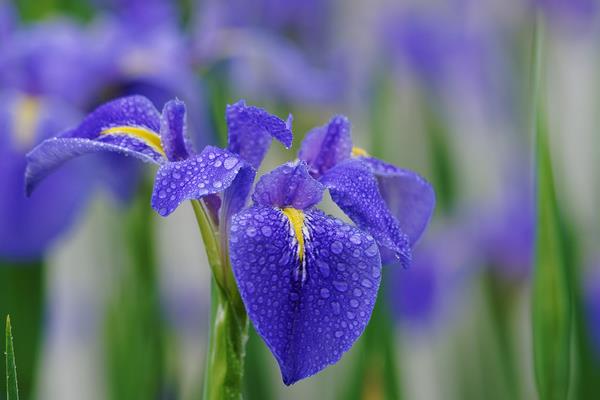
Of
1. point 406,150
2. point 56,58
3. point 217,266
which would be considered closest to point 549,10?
point 406,150

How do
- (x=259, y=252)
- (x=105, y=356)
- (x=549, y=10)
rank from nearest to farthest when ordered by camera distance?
(x=259, y=252) → (x=105, y=356) → (x=549, y=10)

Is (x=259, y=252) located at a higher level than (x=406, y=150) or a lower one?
higher

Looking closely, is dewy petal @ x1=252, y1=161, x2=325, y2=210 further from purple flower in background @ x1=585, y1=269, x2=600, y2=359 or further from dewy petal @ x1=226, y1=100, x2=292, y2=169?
purple flower in background @ x1=585, y1=269, x2=600, y2=359

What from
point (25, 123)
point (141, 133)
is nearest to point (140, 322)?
point (25, 123)

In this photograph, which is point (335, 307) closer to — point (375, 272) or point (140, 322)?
point (375, 272)

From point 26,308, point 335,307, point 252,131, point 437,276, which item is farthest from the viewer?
point 437,276

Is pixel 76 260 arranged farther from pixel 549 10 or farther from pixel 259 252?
pixel 259 252

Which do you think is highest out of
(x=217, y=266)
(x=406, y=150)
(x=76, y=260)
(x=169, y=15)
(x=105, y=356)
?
(x=169, y=15)
